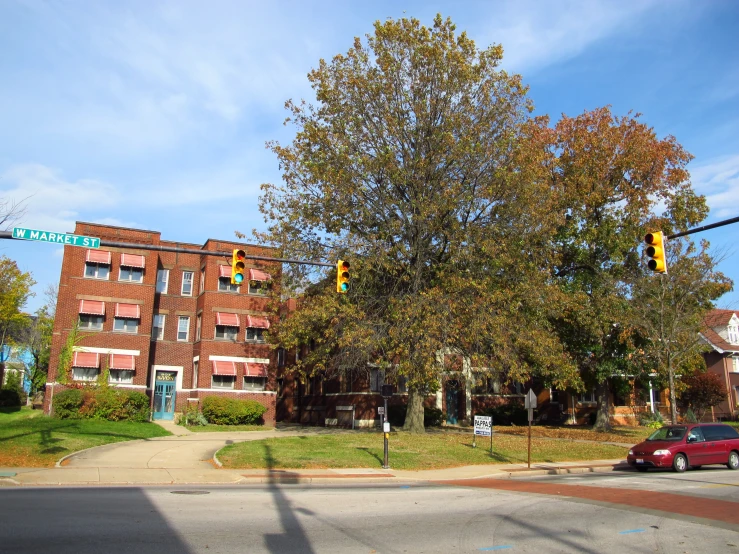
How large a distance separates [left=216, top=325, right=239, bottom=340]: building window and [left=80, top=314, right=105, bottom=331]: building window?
6867 millimetres

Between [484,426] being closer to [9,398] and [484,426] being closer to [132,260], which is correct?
[132,260]

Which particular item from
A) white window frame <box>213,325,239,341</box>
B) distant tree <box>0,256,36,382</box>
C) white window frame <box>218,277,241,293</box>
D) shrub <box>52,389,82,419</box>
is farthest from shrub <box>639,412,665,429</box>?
distant tree <box>0,256,36,382</box>

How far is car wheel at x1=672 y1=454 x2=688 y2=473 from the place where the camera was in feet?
63.9

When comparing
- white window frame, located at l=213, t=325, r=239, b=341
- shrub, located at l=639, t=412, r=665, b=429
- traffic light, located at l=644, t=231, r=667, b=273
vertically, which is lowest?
shrub, located at l=639, t=412, r=665, b=429

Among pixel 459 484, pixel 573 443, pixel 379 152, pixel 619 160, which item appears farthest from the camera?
pixel 619 160

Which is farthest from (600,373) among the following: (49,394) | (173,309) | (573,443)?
(49,394)

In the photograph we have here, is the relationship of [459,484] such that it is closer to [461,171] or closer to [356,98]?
[461,171]

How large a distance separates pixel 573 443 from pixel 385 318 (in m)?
10.9

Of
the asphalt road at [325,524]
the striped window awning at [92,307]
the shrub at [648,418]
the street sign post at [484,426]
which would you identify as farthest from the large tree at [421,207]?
the shrub at [648,418]

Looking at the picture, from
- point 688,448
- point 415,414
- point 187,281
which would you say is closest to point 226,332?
point 187,281

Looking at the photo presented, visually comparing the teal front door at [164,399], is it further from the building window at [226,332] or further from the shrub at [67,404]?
the shrub at [67,404]

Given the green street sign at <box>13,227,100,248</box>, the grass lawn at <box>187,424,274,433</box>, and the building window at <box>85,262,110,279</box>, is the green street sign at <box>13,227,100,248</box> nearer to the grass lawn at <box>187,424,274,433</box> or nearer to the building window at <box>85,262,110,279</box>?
the grass lawn at <box>187,424,274,433</box>

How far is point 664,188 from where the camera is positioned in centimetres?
3369

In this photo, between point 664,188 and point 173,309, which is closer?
point 664,188
